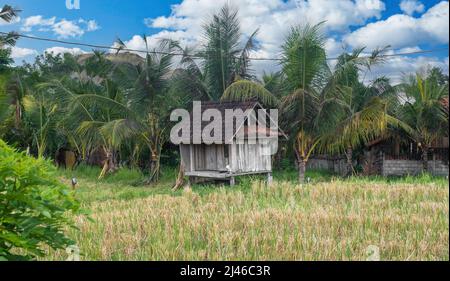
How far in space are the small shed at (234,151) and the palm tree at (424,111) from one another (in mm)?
5002

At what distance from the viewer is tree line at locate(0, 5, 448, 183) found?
40.9 ft

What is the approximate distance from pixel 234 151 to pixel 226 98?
1.77m

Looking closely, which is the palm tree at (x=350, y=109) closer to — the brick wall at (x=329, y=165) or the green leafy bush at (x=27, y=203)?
the brick wall at (x=329, y=165)

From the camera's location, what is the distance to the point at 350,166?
1620 cm

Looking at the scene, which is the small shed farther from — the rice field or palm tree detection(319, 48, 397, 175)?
the rice field

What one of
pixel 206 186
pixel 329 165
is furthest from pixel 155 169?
pixel 329 165

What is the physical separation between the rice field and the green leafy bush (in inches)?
9.2

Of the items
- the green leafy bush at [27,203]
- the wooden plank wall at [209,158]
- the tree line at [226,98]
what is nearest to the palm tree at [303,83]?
the tree line at [226,98]

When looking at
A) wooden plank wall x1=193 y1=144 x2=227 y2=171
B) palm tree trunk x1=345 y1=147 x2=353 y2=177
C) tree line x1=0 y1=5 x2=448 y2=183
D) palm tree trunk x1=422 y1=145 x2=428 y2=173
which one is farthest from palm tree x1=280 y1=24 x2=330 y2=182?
palm tree trunk x1=422 y1=145 x2=428 y2=173

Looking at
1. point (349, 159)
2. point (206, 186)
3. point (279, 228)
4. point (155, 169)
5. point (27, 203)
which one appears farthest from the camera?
point (349, 159)

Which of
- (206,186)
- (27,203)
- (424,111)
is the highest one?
(424,111)

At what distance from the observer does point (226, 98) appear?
1283 cm

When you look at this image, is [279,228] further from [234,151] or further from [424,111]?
[424,111]

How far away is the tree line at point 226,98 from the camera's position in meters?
12.5
